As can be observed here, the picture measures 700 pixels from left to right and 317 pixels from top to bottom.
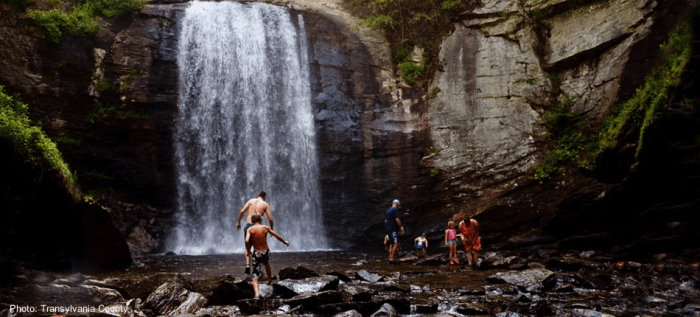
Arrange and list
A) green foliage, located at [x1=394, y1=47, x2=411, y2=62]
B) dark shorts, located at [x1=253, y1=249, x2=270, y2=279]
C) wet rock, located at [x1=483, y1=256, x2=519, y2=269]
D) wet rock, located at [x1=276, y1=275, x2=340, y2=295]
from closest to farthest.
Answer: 1. wet rock, located at [x1=276, y1=275, x2=340, y2=295]
2. dark shorts, located at [x1=253, y1=249, x2=270, y2=279]
3. wet rock, located at [x1=483, y1=256, x2=519, y2=269]
4. green foliage, located at [x1=394, y1=47, x2=411, y2=62]

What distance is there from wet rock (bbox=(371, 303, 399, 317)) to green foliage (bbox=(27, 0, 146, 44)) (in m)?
17.5

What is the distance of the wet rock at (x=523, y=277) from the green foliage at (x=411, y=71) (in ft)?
41.7

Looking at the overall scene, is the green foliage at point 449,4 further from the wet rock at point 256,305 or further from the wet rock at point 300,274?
the wet rock at point 256,305

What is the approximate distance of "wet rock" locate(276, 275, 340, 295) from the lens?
7.31 metres

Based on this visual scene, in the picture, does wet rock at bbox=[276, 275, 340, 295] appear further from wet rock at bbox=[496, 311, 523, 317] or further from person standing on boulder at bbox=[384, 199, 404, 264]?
person standing on boulder at bbox=[384, 199, 404, 264]

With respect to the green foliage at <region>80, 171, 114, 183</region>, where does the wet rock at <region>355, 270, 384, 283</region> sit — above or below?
below

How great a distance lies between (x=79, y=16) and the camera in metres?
18.2

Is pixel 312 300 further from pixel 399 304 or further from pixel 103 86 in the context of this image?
pixel 103 86

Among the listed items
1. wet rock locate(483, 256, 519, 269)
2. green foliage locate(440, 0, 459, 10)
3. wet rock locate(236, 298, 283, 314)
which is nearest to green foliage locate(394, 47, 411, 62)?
green foliage locate(440, 0, 459, 10)

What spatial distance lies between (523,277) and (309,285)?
4000 millimetres

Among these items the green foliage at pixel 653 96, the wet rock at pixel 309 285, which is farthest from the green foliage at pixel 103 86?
the green foliage at pixel 653 96

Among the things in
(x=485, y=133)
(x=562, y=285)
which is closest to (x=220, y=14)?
(x=485, y=133)

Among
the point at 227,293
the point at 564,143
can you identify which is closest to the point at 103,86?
the point at 227,293

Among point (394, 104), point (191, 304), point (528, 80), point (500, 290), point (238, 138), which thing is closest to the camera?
point (191, 304)
